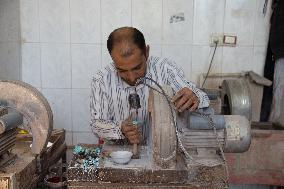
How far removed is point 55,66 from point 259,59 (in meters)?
2.34

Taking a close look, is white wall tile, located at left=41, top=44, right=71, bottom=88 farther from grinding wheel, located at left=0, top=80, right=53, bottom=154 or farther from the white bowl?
the white bowl

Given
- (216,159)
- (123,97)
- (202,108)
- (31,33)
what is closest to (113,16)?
(31,33)

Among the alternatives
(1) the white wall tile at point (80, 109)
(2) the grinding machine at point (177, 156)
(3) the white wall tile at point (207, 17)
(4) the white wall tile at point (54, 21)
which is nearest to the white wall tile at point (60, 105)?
(1) the white wall tile at point (80, 109)

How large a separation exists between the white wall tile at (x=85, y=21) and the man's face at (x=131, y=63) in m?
1.91

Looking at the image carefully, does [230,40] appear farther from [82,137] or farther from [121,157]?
[121,157]

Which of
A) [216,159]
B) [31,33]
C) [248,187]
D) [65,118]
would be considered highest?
[31,33]

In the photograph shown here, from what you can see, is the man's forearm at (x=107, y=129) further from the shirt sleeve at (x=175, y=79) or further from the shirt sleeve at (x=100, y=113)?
the shirt sleeve at (x=175, y=79)

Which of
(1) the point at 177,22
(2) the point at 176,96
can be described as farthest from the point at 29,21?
(2) the point at 176,96

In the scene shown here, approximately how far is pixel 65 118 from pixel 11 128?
242cm

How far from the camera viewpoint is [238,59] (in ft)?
13.5

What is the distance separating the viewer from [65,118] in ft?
14.1

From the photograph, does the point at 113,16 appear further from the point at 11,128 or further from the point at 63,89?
the point at 11,128

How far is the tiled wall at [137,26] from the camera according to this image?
13.3 feet

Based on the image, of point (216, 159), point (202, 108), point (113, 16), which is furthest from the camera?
point (113, 16)
